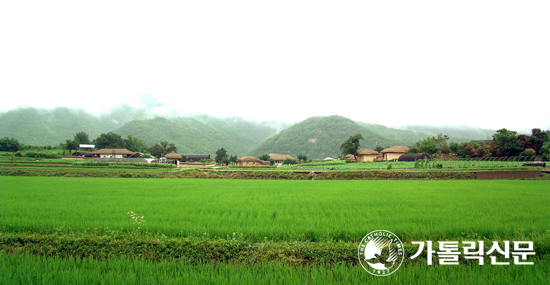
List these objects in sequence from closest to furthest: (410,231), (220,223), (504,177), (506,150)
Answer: (410,231)
(220,223)
(504,177)
(506,150)

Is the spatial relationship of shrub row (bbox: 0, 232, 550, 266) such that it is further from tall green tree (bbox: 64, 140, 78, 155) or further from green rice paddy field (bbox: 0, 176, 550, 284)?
tall green tree (bbox: 64, 140, 78, 155)

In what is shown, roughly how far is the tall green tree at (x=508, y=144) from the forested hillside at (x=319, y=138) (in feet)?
247

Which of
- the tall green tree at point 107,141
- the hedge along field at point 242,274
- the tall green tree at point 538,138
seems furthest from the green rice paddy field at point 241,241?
the tall green tree at point 107,141

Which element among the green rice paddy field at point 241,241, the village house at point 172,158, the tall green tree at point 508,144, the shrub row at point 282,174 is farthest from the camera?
the village house at point 172,158

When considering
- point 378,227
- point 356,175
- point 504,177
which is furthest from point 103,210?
point 504,177

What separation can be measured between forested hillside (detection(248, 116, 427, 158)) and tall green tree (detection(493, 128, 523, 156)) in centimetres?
7523

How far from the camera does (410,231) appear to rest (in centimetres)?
491

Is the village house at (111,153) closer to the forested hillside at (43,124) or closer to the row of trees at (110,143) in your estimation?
the row of trees at (110,143)

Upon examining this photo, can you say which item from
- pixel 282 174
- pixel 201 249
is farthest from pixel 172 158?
pixel 201 249

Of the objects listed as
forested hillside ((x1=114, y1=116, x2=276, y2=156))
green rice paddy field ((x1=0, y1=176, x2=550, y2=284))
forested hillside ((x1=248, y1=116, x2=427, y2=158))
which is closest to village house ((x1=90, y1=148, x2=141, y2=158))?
forested hillside ((x1=114, y1=116, x2=276, y2=156))

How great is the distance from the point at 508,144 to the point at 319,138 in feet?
308

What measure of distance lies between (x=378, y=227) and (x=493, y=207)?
520cm

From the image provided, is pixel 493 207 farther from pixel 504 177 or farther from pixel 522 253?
pixel 504 177

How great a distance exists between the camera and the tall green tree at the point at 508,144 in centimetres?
3944
